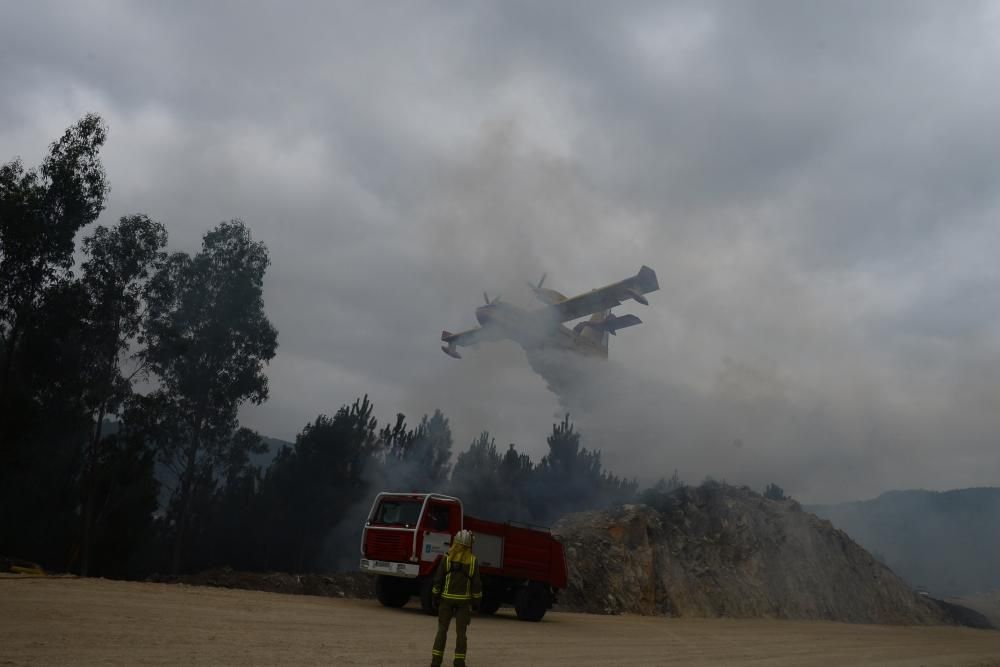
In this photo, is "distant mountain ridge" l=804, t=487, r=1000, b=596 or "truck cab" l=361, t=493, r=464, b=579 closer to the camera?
"truck cab" l=361, t=493, r=464, b=579

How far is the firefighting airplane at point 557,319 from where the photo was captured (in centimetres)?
3622

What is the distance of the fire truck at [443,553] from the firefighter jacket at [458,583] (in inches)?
277

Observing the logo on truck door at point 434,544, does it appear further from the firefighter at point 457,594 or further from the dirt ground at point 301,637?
the firefighter at point 457,594

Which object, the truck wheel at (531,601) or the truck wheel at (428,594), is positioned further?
the truck wheel at (531,601)

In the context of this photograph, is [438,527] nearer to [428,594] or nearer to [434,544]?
[434,544]

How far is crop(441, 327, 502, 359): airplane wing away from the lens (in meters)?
42.2

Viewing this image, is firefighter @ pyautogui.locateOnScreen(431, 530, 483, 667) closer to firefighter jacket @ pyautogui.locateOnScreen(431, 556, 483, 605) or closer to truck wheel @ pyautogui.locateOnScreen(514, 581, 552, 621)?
firefighter jacket @ pyautogui.locateOnScreen(431, 556, 483, 605)

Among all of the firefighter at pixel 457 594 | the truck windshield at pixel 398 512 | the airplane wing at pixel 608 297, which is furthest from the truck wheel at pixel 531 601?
the airplane wing at pixel 608 297

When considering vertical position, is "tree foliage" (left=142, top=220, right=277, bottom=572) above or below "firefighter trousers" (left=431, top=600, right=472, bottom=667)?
above

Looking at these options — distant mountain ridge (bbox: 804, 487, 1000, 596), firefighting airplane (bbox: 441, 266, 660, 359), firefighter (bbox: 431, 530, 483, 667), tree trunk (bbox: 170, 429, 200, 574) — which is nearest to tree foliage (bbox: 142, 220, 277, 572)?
tree trunk (bbox: 170, 429, 200, 574)

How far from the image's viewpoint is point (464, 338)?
43.8m

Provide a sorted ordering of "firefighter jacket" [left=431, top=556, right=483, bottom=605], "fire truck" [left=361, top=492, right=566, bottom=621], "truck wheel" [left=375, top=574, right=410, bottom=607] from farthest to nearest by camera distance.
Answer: "truck wheel" [left=375, top=574, right=410, bottom=607]
"fire truck" [left=361, top=492, right=566, bottom=621]
"firefighter jacket" [left=431, top=556, right=483, bottom=605]

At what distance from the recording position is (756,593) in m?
34.4

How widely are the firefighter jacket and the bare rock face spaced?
1845 centimetres
